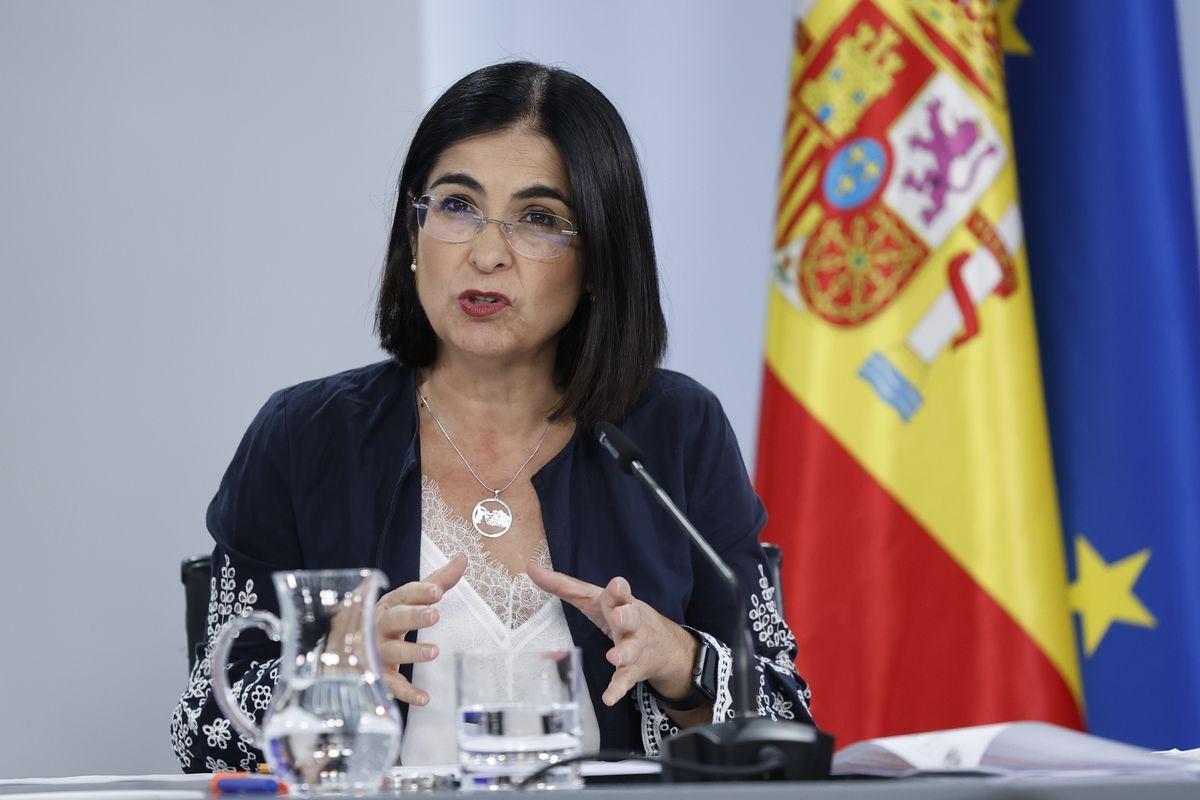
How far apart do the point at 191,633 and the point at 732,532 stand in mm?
706

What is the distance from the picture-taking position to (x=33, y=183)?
90.4 inches

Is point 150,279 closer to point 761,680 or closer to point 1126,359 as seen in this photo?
point 761,680

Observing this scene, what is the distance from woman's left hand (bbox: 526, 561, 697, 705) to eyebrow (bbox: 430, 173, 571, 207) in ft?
1.56

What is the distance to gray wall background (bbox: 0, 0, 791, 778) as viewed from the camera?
7.40ft

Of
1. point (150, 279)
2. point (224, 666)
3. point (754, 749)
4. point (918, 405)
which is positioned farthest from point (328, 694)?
point (150, 279)

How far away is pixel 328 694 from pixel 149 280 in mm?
1688

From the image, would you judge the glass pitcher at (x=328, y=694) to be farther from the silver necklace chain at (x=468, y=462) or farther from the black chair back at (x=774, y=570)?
the black chair back at (x=774, y=570)

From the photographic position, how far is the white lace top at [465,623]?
1.48 m

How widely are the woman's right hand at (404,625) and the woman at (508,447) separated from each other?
0.24 m

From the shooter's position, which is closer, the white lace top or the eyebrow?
the white lace top

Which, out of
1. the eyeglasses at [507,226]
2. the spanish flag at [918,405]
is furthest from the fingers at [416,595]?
the spanish flag at [918,405]

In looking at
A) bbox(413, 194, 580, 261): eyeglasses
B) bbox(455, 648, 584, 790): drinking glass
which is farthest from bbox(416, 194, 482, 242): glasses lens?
bbox(455, 648, 584, 790): drinking glass

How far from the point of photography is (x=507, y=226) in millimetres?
1601

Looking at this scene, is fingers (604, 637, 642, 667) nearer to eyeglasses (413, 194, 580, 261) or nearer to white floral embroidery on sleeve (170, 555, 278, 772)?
white floral embroidery on sleeve (170, 555, 278, 772)
